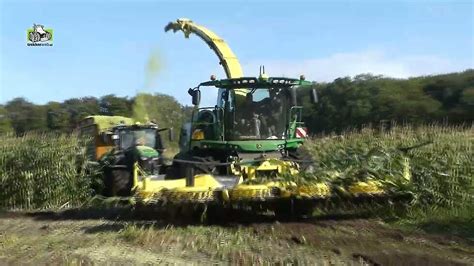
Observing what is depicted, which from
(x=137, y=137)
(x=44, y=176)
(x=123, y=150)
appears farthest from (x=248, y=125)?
(x=137, y=137)

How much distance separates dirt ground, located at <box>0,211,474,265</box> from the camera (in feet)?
21.9

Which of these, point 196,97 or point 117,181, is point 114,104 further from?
point 196,97

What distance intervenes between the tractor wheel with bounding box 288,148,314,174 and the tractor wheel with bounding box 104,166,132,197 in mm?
3622

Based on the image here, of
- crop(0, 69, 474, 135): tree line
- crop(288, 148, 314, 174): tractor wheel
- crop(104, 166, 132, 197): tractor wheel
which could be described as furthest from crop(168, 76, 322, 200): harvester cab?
crop(0, 69, 474, 135): tree line

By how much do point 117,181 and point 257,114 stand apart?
3555 millimetres

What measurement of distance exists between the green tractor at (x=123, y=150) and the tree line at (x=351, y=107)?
443 cm

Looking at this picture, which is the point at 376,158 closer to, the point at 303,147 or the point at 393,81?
the point at 303,147

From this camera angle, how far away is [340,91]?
35.8 meters

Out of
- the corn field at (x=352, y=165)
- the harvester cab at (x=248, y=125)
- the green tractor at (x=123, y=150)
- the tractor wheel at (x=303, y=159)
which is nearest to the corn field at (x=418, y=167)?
the corn field at (x=352, y=165)

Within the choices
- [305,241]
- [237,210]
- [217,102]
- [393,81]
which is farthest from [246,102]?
[393,81]

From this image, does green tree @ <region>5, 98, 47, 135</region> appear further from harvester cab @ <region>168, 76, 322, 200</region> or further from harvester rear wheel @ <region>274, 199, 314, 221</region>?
harvester rear wheel @ <region>274, 199, 314, 221</region>

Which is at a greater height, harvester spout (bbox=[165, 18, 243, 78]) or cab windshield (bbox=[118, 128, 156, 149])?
harvester spout (bbox=[165, 18, 243, 78])

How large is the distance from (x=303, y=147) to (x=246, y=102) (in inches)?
65.5

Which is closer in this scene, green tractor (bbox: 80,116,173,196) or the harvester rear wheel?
the harvester rear wheel
